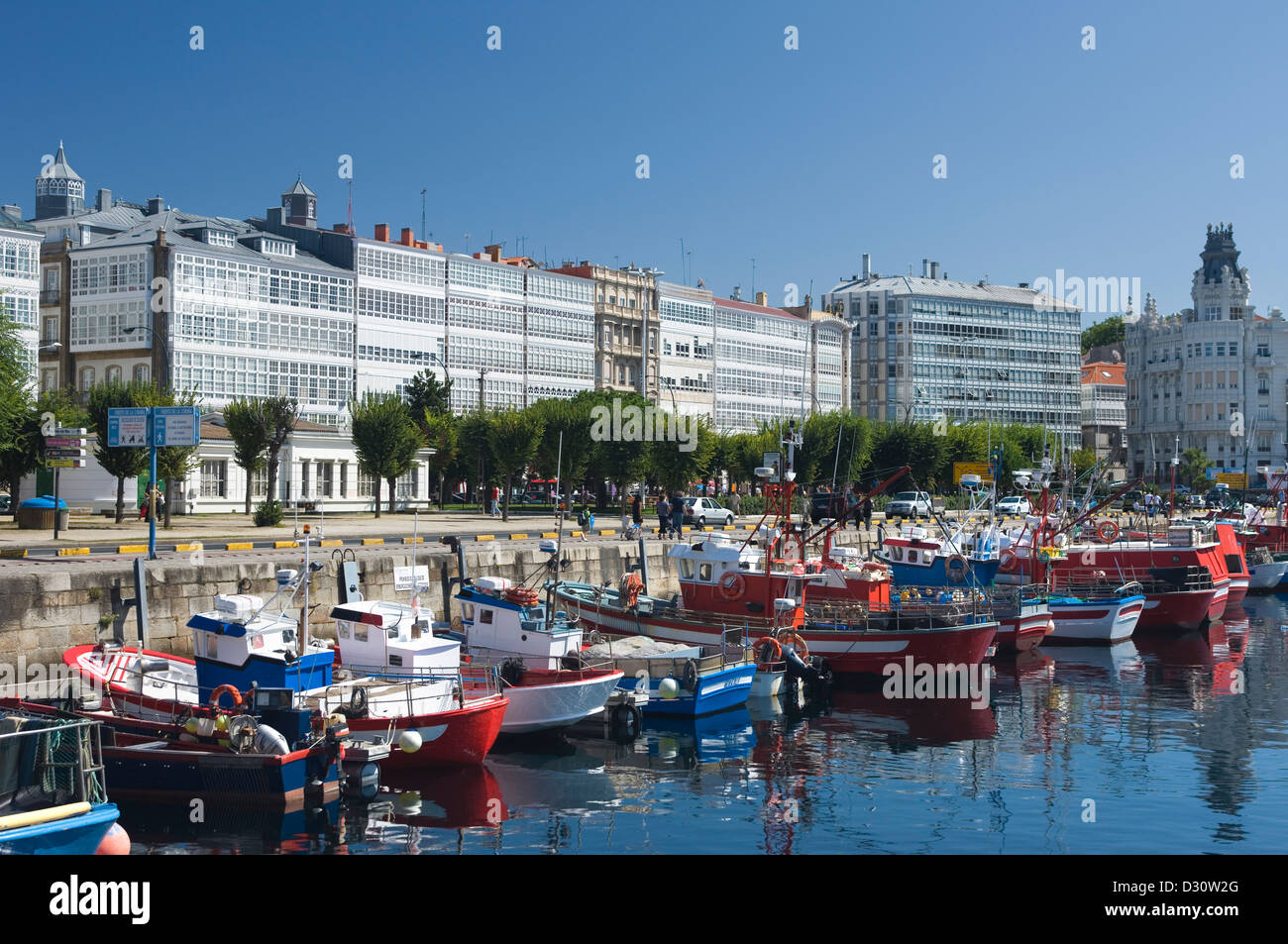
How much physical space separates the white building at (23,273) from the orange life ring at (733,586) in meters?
54.2

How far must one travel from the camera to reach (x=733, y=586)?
4019 cm

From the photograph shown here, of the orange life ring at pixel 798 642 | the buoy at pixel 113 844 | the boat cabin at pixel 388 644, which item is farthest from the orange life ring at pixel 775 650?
the buoy at pixel 113 844

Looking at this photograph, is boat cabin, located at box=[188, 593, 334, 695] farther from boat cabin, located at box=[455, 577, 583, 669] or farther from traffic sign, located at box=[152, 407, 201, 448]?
traffic sign, located at box=[152, 407, 201, 448]

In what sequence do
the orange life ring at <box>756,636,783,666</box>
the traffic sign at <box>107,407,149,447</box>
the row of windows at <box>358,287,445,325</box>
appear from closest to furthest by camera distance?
1. the orange life ring at <box>756,636,783,666</box>
2. the traffic sign at <box>107,407,149,447</box>
3. the row of windows at <box>358,287,445,325</box>

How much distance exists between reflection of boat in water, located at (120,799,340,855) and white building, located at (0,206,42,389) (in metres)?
62.7

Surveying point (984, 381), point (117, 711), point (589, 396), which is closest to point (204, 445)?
point (589, 396)

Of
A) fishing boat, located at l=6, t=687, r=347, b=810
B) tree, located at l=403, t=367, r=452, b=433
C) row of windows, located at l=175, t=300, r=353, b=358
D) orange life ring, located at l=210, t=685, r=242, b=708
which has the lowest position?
fishing boat, located at l=6, t=687, r=347, b=810

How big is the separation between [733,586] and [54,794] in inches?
998

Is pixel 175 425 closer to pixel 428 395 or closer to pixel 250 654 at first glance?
pixel 250 654

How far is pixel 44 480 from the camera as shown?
62125mm

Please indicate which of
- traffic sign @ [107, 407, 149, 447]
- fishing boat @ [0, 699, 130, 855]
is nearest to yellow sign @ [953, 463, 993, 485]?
traffic sign @ [107, 407, 149, 447]

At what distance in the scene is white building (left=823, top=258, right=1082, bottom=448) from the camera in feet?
518

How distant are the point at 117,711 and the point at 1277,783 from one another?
22794 mm
